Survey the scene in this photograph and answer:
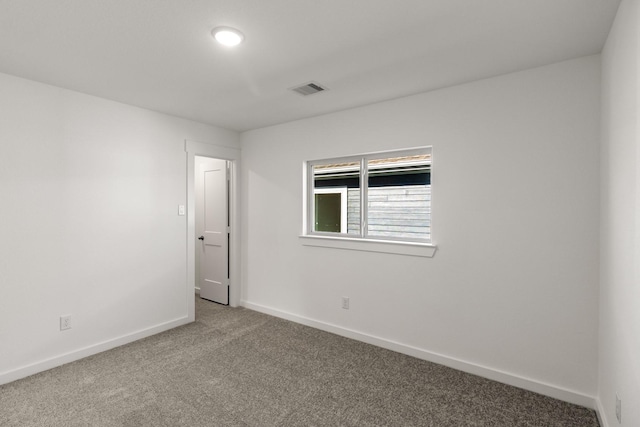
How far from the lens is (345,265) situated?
3475mm

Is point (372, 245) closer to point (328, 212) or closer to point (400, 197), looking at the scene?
point (400, 197)

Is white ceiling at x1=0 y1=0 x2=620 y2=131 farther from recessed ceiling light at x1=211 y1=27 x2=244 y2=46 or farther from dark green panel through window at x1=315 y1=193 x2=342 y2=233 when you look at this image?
dark green panel through window at x1=315 y1=193 x2=342 y2=233

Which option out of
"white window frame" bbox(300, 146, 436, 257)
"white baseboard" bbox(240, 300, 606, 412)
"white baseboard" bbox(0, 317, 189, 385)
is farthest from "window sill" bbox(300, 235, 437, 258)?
"white baseboard" bbox(0, 317, 189, 385)

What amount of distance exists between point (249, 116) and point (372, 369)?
2.94 meters

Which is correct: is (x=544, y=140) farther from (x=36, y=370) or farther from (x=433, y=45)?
(x=36, y=370)

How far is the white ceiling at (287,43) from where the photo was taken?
1708 millimetres

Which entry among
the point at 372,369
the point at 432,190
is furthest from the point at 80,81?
the point at 372,369

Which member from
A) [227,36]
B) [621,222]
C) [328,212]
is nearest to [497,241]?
[621,222]

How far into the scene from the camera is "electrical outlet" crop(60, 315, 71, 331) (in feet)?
9.27

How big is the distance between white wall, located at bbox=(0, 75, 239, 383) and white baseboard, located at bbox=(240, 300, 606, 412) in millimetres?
1743

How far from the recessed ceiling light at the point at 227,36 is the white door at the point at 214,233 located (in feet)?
8.72

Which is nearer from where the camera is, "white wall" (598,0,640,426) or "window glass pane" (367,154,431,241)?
"white wall" (598,0,640,426)

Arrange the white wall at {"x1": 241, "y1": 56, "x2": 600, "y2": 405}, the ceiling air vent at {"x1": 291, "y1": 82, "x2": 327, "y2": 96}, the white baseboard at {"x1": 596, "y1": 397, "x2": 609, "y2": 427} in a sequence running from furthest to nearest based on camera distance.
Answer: the ceiling air vent at {"x1": 291, "y1": 82, "x2": 327, "y2": 96}
the white wall at {"x1": 241, "y1": 56, "x2": 600, "y2": 405}
the white baseboard at {"x1": 596, "y1": 397, "x2": 609, "y2": 427}

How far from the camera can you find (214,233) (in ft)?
15.5
